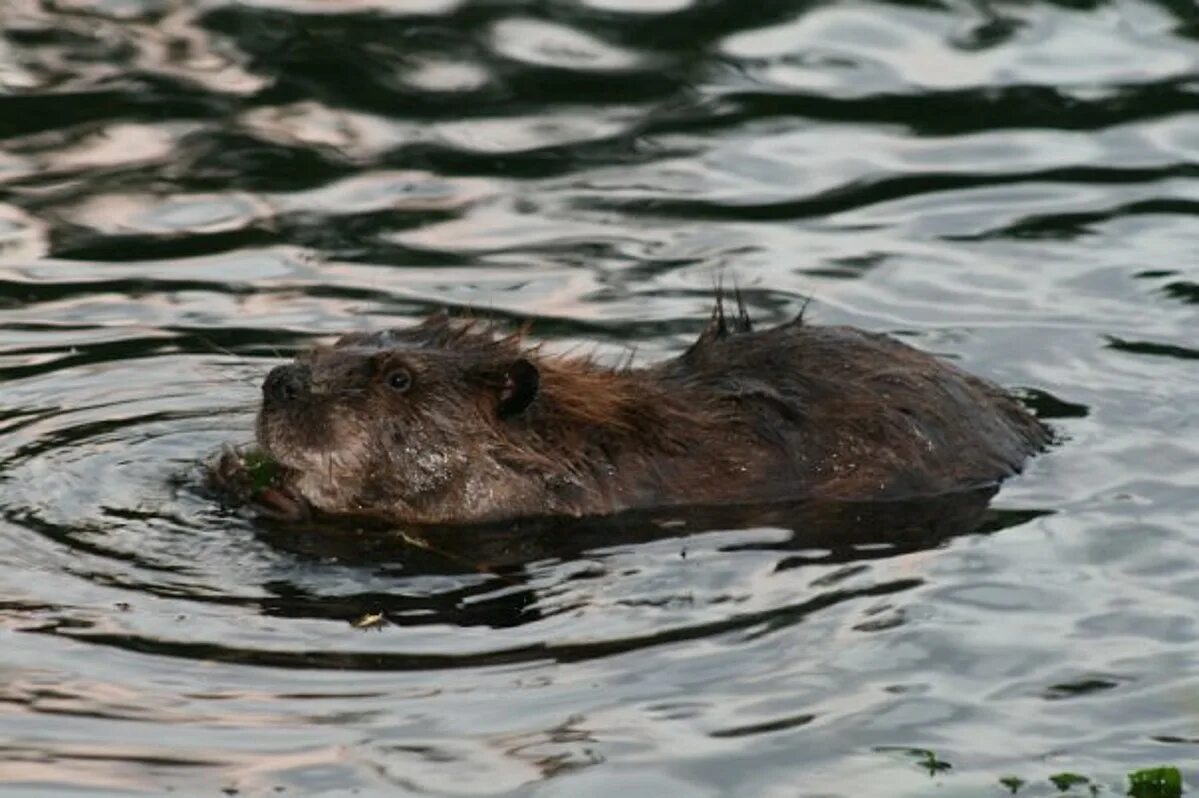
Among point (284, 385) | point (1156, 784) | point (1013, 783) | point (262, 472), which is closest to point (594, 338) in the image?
point (262, 472)

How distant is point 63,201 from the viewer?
40.3 feet

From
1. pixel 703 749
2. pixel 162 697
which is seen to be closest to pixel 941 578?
pixel 703 749

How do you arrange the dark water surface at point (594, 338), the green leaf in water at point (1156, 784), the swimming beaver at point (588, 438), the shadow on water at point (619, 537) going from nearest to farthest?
1. the green leaf in water at point (1156, 784)
2. the dark water surface at point (594, 338)
3. the shadow on water at point (619, 537)
4. the swimming beaver at point (588, 438)

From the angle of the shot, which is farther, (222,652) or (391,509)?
(391,509)

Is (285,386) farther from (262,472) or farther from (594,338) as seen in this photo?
(594,338)

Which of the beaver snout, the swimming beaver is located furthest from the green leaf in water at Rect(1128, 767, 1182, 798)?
the beaver snout

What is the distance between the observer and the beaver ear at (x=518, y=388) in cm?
919

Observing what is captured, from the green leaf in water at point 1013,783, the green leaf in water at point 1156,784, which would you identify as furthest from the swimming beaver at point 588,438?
the green leaf in water at point 1156,784

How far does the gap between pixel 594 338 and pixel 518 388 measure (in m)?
1.71

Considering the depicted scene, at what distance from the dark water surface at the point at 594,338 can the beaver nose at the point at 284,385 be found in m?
0.43

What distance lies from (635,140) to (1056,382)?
10.7 ft

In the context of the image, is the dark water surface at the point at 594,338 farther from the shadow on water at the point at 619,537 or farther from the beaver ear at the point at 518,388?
the beaver ear at the point at 518,388

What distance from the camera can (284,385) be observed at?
9094mm

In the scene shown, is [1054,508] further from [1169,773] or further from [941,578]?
[1169,773]
